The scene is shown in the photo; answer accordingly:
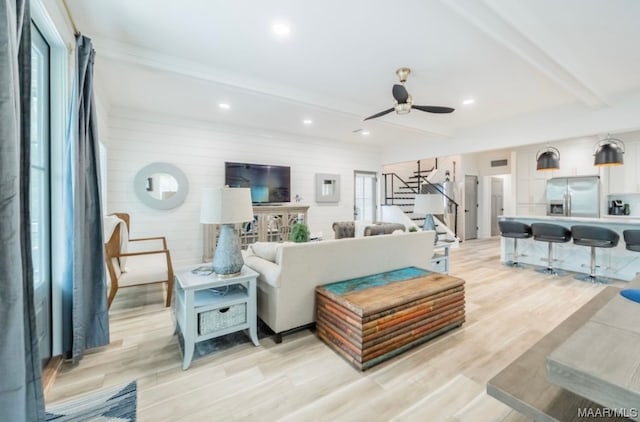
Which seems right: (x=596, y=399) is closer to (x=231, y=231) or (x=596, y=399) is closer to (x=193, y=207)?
(x=231, y=231)

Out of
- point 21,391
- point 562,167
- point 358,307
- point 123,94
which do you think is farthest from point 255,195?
point 562,167

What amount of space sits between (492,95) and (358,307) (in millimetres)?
3922

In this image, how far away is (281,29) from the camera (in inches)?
101

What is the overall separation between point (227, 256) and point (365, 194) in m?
5.97

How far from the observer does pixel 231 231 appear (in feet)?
7.98

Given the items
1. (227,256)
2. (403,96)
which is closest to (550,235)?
(403,96)

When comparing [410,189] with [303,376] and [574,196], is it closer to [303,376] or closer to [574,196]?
[574,196]

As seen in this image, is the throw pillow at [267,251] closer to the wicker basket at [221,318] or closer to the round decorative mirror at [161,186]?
the wicker basket at [221,318]

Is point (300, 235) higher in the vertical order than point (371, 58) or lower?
lower

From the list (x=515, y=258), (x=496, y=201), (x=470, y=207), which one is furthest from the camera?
(x=496, y=201)

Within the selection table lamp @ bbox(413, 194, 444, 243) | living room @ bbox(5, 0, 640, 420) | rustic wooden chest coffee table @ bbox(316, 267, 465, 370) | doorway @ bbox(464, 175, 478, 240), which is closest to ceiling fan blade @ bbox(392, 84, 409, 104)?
living room @ bbox(5, 0, 640, 420)

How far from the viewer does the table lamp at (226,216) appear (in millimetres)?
2299

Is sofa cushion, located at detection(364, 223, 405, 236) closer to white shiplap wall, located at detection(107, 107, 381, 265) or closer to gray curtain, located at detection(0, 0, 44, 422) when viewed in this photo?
white shiplap wall, located at detection(107, 107, 381, 265)

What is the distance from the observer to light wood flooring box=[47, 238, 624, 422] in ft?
5.50
